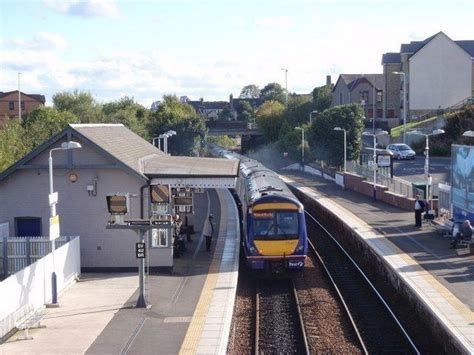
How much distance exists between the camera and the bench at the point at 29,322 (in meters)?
16.9

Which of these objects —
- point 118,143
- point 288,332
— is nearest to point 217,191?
point 118,143

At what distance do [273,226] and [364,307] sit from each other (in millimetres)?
3865

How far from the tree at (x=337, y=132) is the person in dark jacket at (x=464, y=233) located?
111 ft

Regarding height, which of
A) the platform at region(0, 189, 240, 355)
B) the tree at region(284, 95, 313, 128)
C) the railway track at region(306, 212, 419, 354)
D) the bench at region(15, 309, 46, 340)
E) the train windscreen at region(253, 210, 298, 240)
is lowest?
the railway track at region(306, 212, 419, 354)

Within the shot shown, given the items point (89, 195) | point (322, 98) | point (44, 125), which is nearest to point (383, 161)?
point (89, 195)

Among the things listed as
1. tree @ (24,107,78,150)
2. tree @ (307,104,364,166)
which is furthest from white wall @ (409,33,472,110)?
tree @ (24,107,78,150)

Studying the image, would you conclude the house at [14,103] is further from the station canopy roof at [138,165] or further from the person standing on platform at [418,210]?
the station canopy roof at [138,165]

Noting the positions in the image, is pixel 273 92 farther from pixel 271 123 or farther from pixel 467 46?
pixel 467 46

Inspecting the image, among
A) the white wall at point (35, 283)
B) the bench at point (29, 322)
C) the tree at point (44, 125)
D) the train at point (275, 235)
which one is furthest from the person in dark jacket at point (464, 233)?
the tree at point (44, 125)

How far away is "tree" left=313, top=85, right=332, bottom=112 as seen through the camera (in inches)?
3880

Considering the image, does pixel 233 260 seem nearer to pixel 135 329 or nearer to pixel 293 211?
pixel 293 211

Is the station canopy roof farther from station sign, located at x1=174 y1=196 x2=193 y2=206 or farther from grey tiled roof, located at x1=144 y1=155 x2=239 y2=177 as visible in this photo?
station sign, located at x1=174 y1=196 x2=193 y2=206

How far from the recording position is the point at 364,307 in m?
22.0

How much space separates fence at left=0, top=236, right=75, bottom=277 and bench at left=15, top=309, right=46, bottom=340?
4360mm
